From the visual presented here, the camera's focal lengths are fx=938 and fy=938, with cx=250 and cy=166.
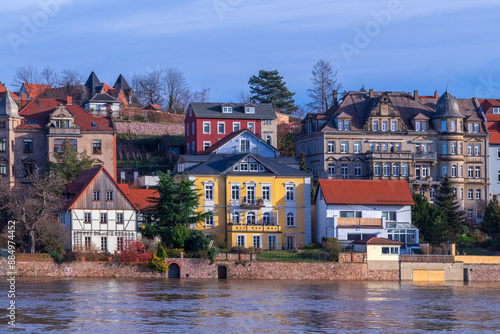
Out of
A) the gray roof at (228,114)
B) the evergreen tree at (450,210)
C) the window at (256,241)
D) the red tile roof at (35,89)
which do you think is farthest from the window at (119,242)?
the red tile roof at (35,89)

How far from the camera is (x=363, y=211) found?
77.7 m

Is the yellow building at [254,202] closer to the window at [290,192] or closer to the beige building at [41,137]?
the window at [290,192]

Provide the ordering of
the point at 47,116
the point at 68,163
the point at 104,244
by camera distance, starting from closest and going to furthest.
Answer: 1. the point at 104,244
2. the point at 68,163
3. the point at 47,116

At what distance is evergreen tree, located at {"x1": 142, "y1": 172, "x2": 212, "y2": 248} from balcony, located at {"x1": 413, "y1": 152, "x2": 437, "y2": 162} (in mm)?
27434

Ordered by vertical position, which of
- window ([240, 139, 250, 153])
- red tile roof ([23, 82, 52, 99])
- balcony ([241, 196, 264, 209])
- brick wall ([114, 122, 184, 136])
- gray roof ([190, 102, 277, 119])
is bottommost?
balcony ([241, 196, 264, 209])

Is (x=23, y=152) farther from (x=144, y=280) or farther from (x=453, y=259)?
(x=453, y=259)

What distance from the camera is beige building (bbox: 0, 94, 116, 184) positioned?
85.3 metres

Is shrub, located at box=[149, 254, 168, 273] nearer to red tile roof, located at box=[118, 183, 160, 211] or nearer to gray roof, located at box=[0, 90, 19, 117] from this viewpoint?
red tile roof, located at box=[118, 183, 160, 211]

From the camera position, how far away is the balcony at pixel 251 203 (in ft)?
253

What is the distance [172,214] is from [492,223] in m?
28.6

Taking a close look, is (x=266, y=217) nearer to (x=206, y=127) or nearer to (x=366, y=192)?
(x=366, y=192)

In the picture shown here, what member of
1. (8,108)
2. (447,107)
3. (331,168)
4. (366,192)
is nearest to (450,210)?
(366,192)

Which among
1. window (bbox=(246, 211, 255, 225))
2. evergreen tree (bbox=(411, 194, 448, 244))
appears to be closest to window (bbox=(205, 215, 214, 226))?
window (bbox=(246, 211, 255, 225))

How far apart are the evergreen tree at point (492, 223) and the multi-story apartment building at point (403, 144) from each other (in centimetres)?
1004
